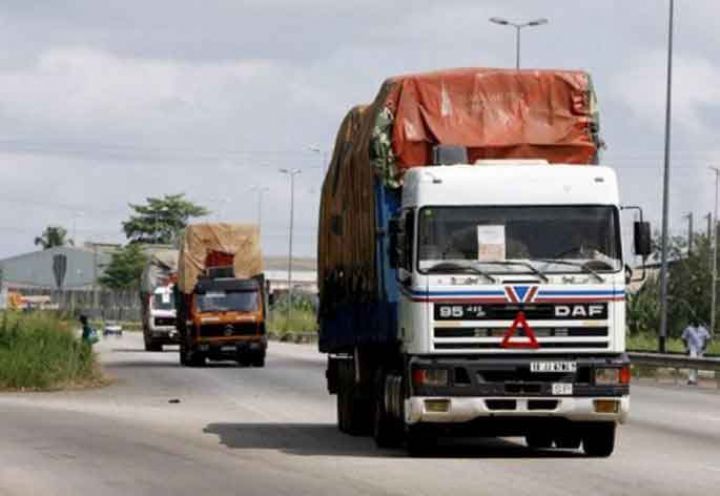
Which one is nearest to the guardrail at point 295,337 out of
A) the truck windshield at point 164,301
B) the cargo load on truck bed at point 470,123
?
the truck windshield at point 164,301

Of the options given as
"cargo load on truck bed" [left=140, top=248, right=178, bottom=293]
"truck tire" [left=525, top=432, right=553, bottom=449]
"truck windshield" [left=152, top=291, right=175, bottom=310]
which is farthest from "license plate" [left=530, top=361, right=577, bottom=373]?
"cargo load on truck bed" [left=140, top=248, right=178, bottom=293]

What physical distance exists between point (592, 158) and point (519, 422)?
3.02m

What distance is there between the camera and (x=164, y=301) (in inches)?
2884

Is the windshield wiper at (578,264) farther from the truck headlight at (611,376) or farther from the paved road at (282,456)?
the paved road at (282,456)

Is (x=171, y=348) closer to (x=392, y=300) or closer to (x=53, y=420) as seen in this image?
(x=53, y=420)

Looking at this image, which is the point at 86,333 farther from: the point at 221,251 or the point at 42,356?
the point at 221,251

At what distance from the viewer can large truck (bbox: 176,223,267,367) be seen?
5388 cm

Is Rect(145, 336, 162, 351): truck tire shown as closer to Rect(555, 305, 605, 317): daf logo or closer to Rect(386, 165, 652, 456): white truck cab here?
Rect(386, 165, 652, 456): white truck cab

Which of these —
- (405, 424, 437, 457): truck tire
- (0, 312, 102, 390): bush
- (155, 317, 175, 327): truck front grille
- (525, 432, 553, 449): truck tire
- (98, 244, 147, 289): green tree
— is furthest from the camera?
(98, 244, 147, 289): green tree

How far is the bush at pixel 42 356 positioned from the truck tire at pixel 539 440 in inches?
729

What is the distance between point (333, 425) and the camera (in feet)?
89.8

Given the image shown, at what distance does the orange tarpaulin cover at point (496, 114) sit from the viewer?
21344 millimetres

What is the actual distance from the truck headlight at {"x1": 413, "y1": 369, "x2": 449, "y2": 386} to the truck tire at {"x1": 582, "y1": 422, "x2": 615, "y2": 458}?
1787mm

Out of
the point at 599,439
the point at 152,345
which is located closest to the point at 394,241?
the point at 599,439
